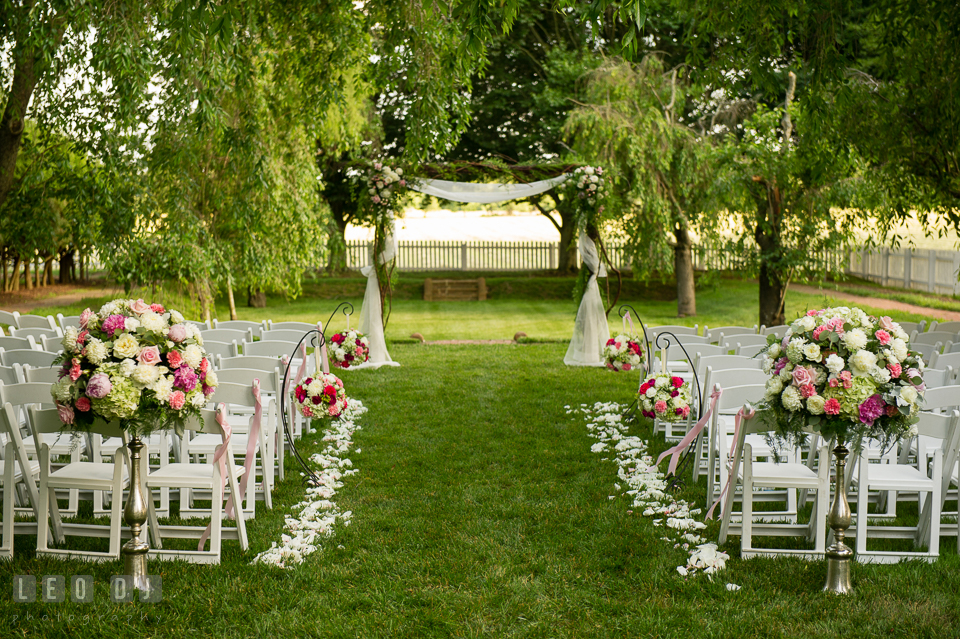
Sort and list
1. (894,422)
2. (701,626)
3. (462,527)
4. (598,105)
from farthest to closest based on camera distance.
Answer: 1. (598,105)
2. (462,527)
3. (894,422)
4. (701,626)

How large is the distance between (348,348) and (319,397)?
291cm

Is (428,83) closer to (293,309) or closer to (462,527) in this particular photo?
(462,527)

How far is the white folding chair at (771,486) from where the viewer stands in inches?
166

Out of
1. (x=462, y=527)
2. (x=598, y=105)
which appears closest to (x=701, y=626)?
(x=462, y=527)

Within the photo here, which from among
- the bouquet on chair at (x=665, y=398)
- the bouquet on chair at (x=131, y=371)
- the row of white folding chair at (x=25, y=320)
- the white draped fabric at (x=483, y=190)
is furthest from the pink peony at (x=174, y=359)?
the white draped fabric at (x=483, y=190)

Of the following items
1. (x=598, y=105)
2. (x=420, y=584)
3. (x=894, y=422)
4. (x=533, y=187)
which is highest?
(x=598, y=105)

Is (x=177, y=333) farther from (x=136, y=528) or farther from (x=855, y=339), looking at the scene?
(x=855, y=339)

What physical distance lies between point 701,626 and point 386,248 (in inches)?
342

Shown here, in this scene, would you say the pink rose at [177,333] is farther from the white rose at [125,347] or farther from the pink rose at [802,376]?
the pink rose at [802,376]

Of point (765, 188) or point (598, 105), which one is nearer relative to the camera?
point (765, 188)

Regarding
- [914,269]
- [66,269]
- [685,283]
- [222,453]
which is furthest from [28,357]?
[66,269]

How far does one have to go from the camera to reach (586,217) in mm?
11602

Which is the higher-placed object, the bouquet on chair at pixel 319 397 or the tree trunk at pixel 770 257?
the tree trunk at pixel 770 257

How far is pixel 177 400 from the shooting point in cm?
379
